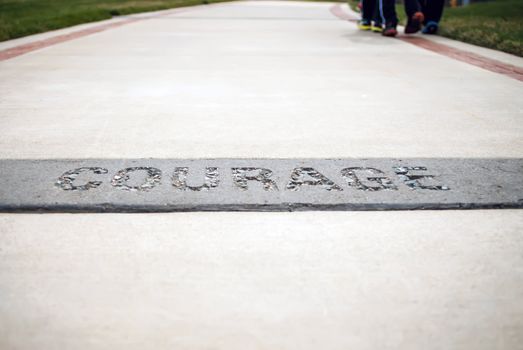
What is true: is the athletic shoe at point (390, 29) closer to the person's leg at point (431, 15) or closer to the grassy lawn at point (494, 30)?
the person's leg at point (431, 15)

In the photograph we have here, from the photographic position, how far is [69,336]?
1.33 metres

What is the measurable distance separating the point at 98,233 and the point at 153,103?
2.03 m

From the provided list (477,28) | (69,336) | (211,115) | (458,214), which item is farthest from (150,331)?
(477,28)

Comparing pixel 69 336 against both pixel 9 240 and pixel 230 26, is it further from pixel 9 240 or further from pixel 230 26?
pixel 230 26

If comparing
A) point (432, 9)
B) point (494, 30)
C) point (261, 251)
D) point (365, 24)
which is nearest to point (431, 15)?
point (432, 9)

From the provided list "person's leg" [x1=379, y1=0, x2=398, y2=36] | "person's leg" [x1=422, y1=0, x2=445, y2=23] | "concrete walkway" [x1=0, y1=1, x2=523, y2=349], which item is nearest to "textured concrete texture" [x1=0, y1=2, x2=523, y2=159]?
"concrete walkway" [x1=0, y1=1, x2=523, y2=349]

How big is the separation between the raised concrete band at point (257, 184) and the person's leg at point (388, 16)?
18.5 ft

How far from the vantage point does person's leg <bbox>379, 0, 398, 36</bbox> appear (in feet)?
25.2

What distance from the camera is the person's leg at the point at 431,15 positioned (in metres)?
8.28

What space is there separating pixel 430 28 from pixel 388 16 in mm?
1118

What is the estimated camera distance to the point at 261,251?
175 cm

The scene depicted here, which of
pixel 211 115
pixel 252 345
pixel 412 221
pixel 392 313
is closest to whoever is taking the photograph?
pixel 252 345

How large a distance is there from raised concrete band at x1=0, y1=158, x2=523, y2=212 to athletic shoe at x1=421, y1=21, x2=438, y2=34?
6.57 metres

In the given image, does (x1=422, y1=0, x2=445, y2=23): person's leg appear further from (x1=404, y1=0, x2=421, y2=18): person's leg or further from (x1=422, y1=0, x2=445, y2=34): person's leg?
(x1=404, y1=0, x2=421, y2=18): person's leg
